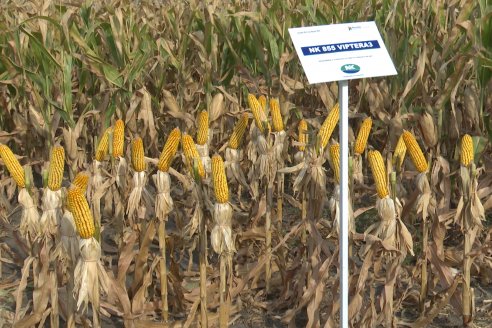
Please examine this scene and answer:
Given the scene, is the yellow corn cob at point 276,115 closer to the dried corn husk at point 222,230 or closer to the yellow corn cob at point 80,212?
the dried corn husk at point 222,230

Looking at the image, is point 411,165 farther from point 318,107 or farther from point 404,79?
point 318,107

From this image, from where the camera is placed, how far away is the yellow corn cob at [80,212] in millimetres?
2758

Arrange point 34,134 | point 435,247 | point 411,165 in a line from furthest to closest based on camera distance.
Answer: point 34,134 → point 411,165 → point 435,247

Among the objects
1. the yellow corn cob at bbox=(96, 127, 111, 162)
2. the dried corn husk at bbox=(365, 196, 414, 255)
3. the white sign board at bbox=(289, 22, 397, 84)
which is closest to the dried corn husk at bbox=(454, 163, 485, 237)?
the dried corn husk at bbox=(365, 196, 414, 255)

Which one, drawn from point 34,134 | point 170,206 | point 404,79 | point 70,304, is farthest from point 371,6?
point 70,304

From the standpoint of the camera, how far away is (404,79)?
4.94 meters

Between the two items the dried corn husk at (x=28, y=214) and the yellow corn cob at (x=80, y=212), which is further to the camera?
the dried corn husk at (x=28, y=214)

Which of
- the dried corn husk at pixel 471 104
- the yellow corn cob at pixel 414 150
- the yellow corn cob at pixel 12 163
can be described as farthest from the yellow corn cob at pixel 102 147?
the dried corn husk at pixel 471 104

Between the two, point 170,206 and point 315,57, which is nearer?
point 315,57

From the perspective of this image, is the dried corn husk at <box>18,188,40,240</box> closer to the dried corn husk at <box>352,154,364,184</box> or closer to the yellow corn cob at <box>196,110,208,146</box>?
the yellow corn cob at <box>196,110,208,146</box>

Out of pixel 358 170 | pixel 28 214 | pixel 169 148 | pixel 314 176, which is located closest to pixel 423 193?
pixel 358 170

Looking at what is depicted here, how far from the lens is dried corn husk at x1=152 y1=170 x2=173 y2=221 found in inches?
138

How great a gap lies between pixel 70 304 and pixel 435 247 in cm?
189

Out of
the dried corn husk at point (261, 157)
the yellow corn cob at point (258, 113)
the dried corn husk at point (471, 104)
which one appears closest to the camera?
the yellow corn cob at point (258, 113)
